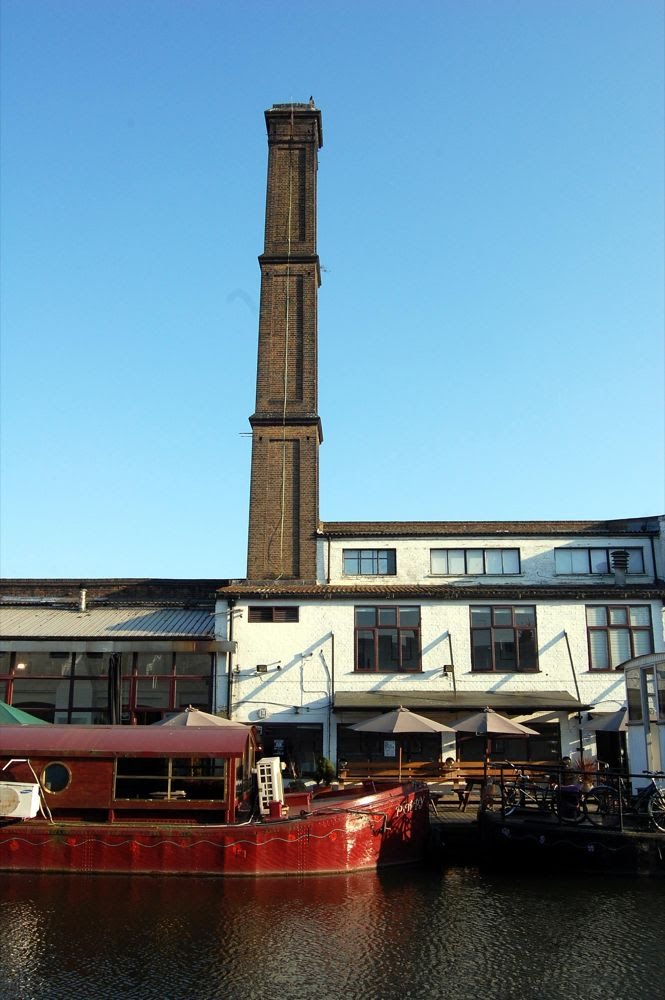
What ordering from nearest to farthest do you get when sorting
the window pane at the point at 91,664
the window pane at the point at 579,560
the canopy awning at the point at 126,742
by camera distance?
1. the canopy awning at the point at 126,742
2. the window pane at the point at 91,664
3. the window pane at the point at 579,560

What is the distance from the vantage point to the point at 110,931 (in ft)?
46.5

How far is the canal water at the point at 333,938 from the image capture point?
11.9m

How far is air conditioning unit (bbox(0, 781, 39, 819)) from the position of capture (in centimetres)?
1870

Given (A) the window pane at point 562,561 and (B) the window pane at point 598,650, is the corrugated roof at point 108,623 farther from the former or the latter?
(A) the window pane at point 562,561

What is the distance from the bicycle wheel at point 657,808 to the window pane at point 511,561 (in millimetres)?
15755

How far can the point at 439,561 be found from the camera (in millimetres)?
34125

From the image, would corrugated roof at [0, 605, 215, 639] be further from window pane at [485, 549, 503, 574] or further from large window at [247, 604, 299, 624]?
window pane at [485, 549, 503, 574]

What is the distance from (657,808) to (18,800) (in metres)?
13.8

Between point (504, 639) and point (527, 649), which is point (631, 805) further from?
point (504, 639)

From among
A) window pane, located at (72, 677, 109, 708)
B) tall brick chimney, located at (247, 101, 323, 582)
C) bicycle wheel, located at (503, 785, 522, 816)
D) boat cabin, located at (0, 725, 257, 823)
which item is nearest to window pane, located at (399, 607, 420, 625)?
tall brick chimney, located at (247, 101, 323, 582)

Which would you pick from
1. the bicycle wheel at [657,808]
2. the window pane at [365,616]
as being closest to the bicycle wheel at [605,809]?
the bicycle wheel at [657,808]

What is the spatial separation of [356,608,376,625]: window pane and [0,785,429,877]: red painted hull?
11610 millimetres

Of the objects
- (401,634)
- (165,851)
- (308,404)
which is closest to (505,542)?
(401,634)

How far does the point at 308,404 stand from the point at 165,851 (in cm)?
2093
